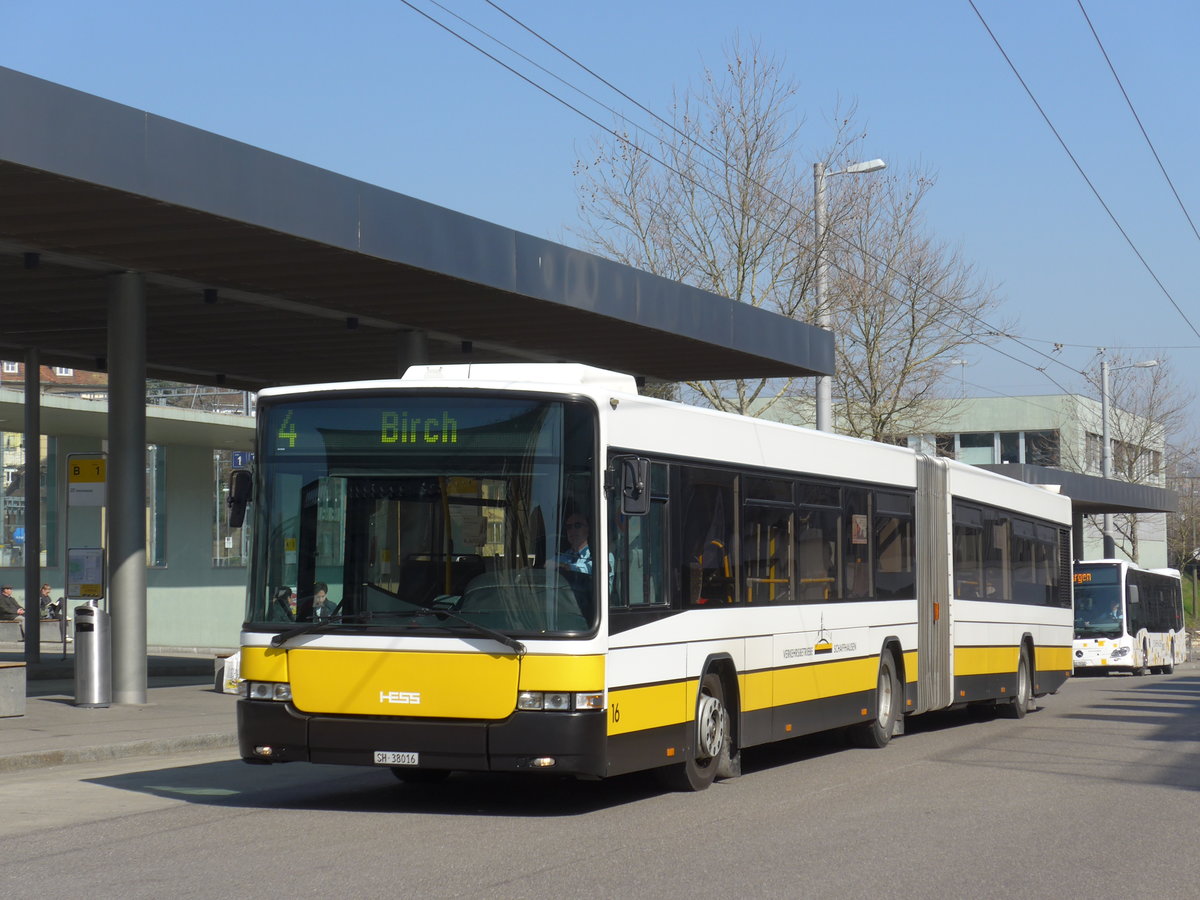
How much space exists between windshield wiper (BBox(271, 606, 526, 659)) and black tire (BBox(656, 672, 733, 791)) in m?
2.06

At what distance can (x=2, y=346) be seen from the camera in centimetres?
2389

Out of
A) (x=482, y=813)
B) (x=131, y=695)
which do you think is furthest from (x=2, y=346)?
(x=482, y=813)

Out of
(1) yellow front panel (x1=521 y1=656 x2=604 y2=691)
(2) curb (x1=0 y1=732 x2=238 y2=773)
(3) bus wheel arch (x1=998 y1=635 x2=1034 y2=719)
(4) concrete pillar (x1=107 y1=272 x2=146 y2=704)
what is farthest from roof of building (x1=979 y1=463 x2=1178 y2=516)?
(1) yellow front panel (x1=521 y1=656 x2=604 y2=691)

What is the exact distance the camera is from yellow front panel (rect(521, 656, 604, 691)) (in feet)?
32.4

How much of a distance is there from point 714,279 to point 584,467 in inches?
941

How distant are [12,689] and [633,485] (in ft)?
28.9

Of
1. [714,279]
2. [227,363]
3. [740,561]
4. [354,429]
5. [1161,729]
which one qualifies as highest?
[714,279]

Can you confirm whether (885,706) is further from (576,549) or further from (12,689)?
(12,689)

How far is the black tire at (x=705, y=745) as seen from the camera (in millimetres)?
11586

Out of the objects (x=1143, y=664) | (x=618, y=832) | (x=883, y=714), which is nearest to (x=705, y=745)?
(x=618, y=832)

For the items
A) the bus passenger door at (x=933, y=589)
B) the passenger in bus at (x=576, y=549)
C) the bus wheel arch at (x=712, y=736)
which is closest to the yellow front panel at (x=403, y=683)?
the passenger in bus at (x=576, y=549)

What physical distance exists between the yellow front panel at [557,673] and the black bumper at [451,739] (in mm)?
168

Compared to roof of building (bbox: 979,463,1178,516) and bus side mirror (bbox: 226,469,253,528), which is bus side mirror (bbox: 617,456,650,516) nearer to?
bus side mirror (bbox: 226,469,253,528)

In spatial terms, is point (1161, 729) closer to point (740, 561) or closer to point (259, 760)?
point (740, 561)
